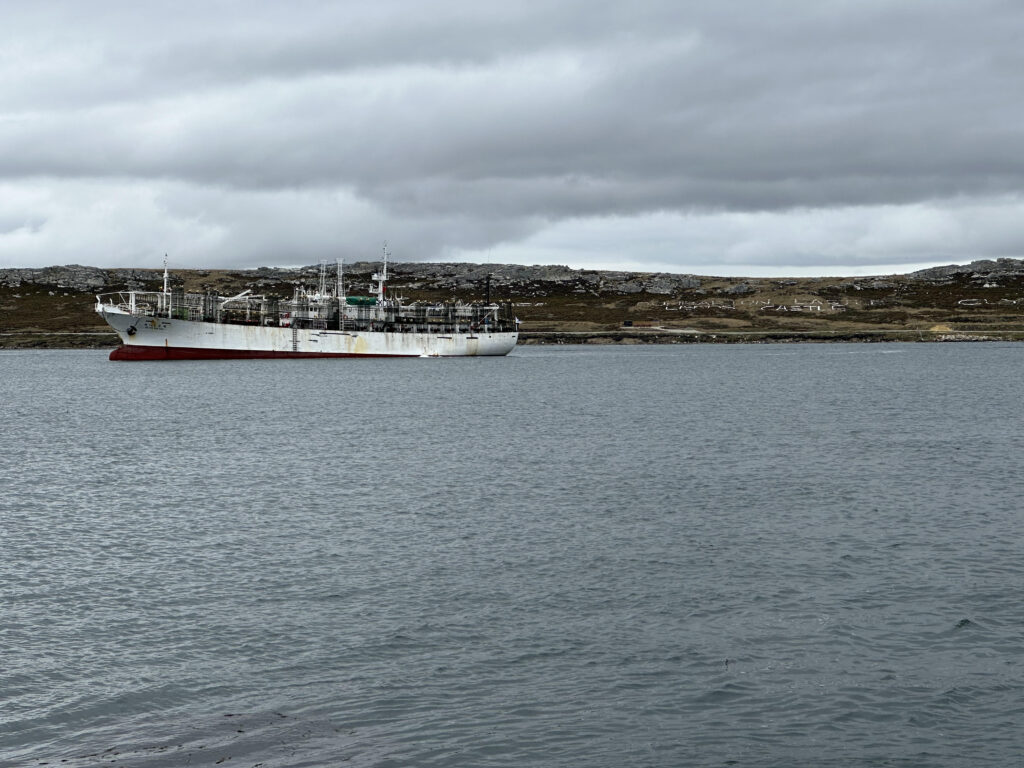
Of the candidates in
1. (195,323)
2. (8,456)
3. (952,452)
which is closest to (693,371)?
(195,323)

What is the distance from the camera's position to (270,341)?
523ft

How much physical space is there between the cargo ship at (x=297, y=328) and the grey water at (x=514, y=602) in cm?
9682

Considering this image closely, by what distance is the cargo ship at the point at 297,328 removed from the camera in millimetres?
152250

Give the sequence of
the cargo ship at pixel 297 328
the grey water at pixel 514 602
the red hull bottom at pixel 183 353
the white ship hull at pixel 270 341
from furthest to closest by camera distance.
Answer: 1. the red hull bottom at pixel 183 353
2. the cargo ship at pixel 297 328
3. the white ship hull at pixel 270 341
4. the grey water at pixel 514 602

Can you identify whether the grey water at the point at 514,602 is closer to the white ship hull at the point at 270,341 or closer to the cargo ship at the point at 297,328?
the white ship hull at the point at 270,341

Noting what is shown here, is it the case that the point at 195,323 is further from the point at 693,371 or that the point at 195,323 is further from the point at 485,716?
the point at 485,716

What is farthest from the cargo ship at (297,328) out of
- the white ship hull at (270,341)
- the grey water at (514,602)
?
the grey water at (514,602)

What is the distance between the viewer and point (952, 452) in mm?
51906

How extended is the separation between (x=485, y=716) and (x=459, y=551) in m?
12.4

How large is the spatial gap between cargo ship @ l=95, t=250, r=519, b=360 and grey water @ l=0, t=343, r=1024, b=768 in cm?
9682

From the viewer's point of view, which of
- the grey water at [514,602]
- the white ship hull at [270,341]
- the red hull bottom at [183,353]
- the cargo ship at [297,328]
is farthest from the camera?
the red hull bottom at [183,353]

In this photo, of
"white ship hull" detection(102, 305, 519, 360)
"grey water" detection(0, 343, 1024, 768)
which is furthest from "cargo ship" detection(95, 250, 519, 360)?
"grey water" detection(0, 343, 1024, 768)

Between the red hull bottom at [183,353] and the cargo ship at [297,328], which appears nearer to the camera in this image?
the cargo ship at [297,328]

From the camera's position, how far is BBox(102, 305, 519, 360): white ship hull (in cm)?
15200
